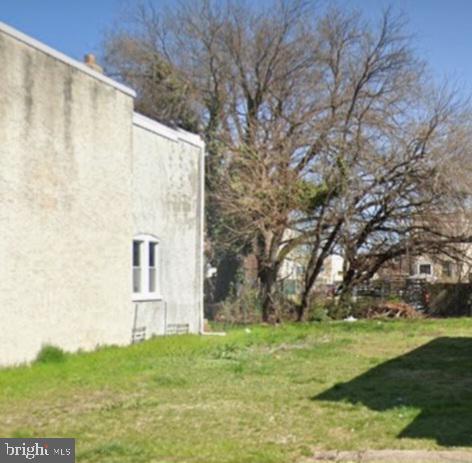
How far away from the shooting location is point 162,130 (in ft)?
58.3

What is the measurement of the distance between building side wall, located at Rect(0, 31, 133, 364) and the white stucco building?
0.02 metres

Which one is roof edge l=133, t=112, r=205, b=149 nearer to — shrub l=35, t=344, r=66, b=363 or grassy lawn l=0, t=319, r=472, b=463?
grassy lawn l=0, t=319, r=472, b=463

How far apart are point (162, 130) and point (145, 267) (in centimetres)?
349

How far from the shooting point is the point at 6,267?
12.1 metres

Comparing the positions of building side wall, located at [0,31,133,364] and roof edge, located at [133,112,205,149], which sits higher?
roof edge, located at [133,112,205,149]

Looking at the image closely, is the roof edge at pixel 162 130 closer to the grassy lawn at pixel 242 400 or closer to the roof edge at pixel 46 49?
the roof edge at pixel 46 49

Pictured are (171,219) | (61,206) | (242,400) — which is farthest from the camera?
(171,219)

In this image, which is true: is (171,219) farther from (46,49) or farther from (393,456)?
(393,456)

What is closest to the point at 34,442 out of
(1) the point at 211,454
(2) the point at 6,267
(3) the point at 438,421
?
(1) the point at 211,454

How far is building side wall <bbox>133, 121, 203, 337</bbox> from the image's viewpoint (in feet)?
55.2

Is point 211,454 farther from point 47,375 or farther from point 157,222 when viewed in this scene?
point 157,222

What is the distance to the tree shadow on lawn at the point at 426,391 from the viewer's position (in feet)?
25.0

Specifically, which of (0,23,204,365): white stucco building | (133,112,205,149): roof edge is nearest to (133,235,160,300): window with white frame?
(0,23,204,365): white stucco building

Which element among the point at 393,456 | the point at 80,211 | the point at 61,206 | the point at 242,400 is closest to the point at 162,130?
the point at 80,211
